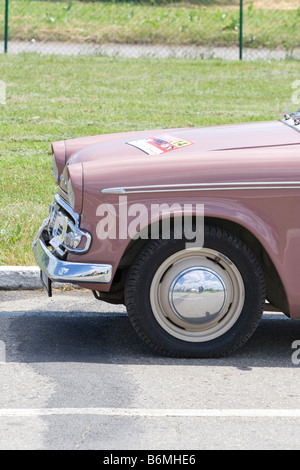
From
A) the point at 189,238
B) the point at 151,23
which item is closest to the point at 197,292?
the point at 189,238

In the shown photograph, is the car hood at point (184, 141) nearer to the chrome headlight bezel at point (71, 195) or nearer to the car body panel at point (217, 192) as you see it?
the car body panel at point (217, 192)

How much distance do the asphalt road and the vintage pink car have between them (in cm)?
23

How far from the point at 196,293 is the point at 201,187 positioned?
21.3 inches

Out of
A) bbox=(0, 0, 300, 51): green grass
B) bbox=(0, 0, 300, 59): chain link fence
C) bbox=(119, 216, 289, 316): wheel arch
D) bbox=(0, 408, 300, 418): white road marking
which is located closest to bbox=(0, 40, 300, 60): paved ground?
bbox=(0, 0, 300, 59): chain link fence

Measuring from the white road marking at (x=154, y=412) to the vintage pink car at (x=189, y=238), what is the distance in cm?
72

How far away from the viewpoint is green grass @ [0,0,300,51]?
20.1 metres

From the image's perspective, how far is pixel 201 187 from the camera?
517 cm

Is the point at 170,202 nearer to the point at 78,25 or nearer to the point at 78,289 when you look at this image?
the point at 78,289

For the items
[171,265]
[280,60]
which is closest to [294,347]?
[171,265]

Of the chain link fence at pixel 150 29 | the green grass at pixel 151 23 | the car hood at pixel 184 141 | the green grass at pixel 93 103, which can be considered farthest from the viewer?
the green grass at pixel 151 23

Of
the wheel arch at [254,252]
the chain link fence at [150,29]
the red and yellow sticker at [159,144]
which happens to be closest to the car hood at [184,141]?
the red and yellow sticker at [159,144]

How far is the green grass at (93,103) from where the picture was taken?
877 cm

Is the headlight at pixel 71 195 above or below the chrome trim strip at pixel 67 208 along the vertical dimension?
above

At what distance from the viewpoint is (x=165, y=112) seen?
12609 millimetres
